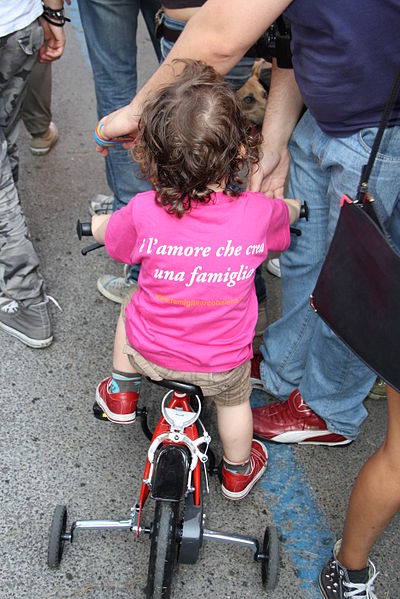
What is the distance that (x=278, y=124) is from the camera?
2443 mm

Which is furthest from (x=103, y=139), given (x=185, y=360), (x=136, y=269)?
(x=136, y=269)

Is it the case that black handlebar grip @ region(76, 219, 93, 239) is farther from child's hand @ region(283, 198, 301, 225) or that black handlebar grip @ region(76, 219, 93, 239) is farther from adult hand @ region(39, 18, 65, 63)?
adult hand @ region(39, 18, 65, 63)

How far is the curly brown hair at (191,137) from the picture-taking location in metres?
1.78

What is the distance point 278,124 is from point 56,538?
5.23ft

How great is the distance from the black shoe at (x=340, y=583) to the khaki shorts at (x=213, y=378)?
2.01 feet

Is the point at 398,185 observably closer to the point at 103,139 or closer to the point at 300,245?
the point at 300,245

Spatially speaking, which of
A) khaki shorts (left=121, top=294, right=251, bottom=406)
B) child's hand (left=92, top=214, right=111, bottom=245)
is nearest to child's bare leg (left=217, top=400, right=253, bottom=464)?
khaki shorts (left=121, top=294, right=251, bottom=406)

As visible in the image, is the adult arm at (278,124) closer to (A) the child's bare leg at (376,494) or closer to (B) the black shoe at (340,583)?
(A) the child's bare leg at (376,494)

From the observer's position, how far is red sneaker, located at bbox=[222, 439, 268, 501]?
2467 millimetres

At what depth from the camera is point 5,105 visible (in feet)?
9.17

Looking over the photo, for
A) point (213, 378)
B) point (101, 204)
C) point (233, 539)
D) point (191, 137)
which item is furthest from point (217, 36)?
point (101, 204)

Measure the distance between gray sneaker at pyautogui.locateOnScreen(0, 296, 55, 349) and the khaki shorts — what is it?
3.03 feet

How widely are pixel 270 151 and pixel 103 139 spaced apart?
627 millimetres

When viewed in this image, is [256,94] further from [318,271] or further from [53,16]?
[318,271]
